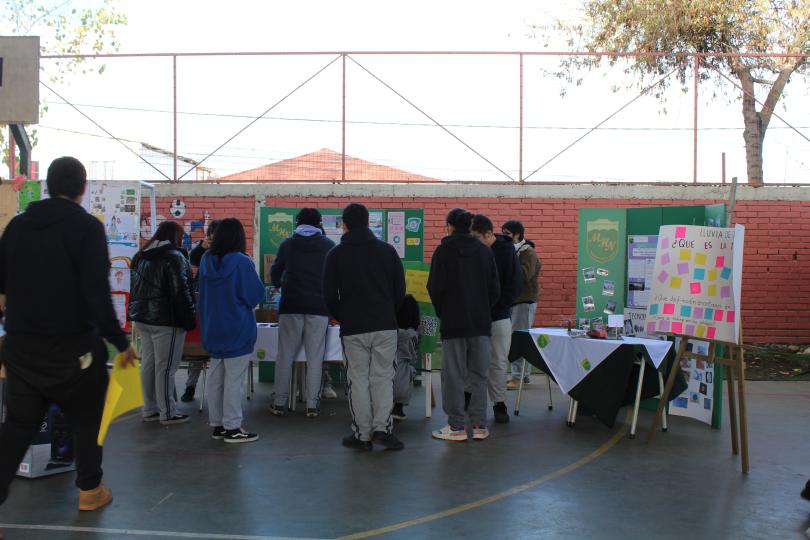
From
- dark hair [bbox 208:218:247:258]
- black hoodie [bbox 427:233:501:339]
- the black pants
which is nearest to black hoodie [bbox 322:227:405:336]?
black hoodie [bbox 427:233:501:339]

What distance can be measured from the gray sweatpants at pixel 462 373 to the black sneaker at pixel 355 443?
72cm

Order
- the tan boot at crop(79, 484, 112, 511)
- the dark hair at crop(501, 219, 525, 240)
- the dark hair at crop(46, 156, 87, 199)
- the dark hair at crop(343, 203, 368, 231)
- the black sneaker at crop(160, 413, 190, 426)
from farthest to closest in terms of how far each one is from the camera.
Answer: the dark hair at crop(501, 219, 525, 240), the black sneaker at crop(160, 413, 190, 426), the dark hair at crop(343, 203, 368, 231), the tan boot at crop(79, 484, 112, 511), the dark hair at crop(46, 156, 87, 199)

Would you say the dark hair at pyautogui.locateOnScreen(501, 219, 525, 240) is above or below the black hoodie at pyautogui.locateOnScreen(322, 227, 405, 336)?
above

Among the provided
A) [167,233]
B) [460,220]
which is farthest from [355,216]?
[167,233]

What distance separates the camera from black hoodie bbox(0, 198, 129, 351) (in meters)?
3.94

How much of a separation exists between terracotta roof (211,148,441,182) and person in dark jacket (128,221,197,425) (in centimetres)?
480

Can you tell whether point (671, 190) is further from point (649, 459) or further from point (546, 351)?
point (649, 459)

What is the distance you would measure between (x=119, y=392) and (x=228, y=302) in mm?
1880

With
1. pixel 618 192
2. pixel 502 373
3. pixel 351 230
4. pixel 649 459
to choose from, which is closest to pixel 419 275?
pixel 502 373

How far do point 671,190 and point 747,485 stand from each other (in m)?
6.88

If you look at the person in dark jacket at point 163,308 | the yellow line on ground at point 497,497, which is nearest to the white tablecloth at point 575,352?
the yellow line on ground at point 497,497

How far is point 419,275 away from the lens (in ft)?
24.9

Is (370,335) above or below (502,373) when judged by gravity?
above

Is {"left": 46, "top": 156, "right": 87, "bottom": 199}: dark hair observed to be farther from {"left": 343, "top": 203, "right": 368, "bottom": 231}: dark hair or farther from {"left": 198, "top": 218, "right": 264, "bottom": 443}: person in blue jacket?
{"left": 343, "top": 203, "right": 368, "bottom": 231}: dark hair
